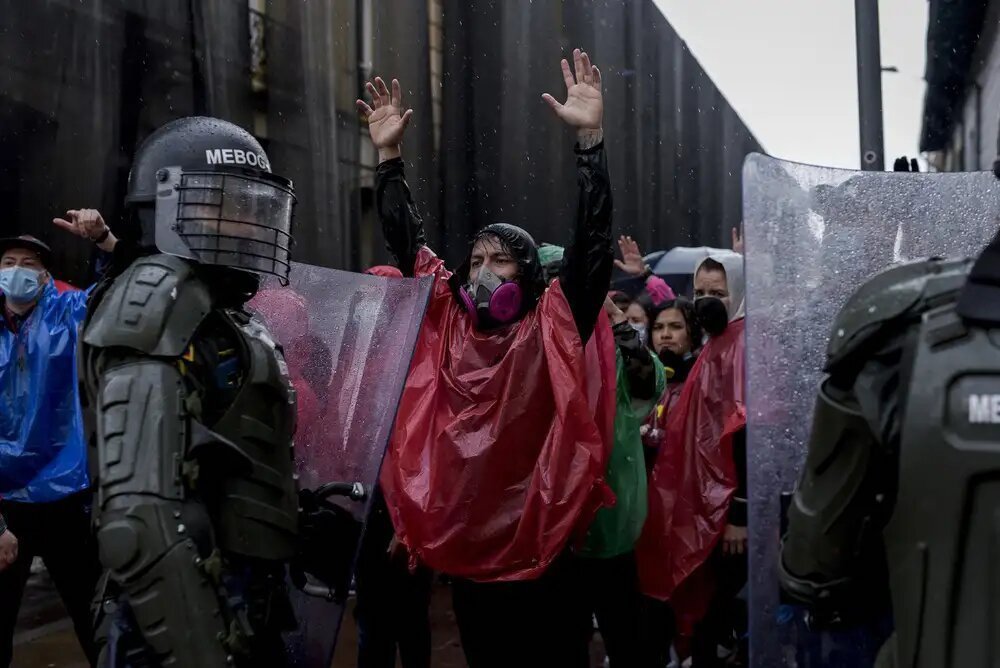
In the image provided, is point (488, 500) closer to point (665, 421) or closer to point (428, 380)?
point (428, 380)

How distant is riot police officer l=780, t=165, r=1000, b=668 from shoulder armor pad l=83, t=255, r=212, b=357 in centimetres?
118

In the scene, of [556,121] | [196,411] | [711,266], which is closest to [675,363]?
[711,266]

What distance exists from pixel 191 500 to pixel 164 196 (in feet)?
2.18

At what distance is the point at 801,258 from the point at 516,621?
4.41ft

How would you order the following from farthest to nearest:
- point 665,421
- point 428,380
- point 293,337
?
point 665,421, point 428,380, point 293,337

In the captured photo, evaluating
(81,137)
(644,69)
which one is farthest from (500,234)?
(644,69)

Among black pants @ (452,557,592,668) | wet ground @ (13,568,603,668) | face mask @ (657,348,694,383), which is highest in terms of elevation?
face mask @ (657,348,694,383)

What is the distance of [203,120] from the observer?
7.86 feet

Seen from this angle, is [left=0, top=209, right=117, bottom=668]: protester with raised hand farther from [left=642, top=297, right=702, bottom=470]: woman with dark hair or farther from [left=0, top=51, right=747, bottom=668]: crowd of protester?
[left=642, top=297, right=702, bottom=470]: woman with dark hair

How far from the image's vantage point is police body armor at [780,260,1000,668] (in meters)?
1.33

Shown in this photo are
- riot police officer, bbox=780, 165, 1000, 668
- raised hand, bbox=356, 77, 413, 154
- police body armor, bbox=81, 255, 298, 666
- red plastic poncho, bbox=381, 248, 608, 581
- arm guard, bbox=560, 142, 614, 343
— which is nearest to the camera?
riot police officer, bbox=780, 165, 1000, 668

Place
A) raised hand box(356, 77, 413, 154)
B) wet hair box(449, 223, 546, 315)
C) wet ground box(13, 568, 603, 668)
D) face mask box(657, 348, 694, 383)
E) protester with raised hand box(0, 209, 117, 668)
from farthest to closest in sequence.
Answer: wet ground box(13, 568, 603, 668) → face mask box(657, 348, 694, 383) → protester with raised hand box(0, 209, 117, 668) → raised hand box(356, 77, 413, 154) → wet hair box(449, 223, 546, 315)

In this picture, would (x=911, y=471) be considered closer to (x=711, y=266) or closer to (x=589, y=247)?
(x=589, y=247)

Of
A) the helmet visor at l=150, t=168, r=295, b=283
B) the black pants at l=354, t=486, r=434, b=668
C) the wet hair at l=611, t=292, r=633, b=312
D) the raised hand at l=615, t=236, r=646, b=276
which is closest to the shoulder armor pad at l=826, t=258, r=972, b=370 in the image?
the helmet visor at l=150, t=168, r=295, b=283
